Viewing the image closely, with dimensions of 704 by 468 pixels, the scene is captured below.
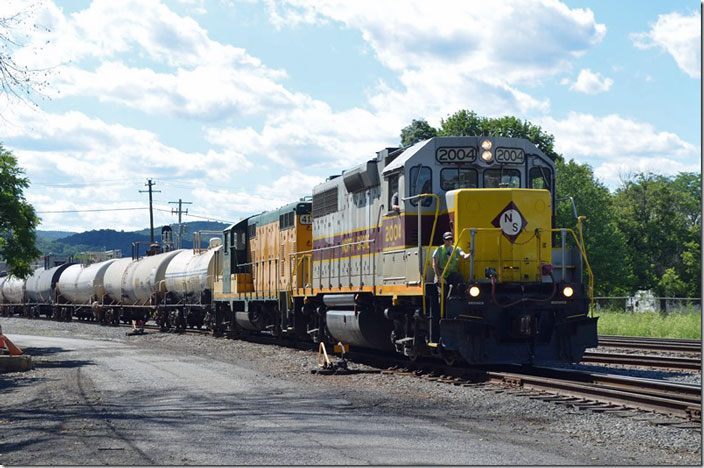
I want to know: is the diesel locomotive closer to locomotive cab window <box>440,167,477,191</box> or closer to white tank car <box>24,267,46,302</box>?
locomotive cab window <box>440,167,477,191</box>

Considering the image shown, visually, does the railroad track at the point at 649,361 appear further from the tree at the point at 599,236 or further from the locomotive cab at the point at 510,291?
the tree at the point at 599,236

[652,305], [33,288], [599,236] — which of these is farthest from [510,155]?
[599,236]

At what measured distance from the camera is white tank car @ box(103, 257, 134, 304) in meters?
44.2

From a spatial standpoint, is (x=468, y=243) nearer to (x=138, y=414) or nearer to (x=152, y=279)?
(x=138, y=414)

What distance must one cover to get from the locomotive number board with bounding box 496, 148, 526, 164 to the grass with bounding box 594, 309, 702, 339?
40.8 ft

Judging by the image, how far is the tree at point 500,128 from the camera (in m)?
59.0

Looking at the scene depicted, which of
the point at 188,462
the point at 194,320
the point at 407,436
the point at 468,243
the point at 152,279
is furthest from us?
the point at 152,279

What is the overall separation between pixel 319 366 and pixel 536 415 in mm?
A: 6874

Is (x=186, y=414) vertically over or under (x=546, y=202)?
under

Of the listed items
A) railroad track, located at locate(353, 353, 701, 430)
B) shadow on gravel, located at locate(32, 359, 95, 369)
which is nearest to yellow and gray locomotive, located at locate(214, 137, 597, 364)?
railroad track, located at locate(353, 353, 701, 430)

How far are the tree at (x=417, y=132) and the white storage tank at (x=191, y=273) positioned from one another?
3135 centimetres

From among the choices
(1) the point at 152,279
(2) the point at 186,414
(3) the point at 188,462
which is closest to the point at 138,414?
(2) the point at 186,414

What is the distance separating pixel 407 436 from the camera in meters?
9.05

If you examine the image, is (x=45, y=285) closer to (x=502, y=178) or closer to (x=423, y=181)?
(x=423, y=181)
